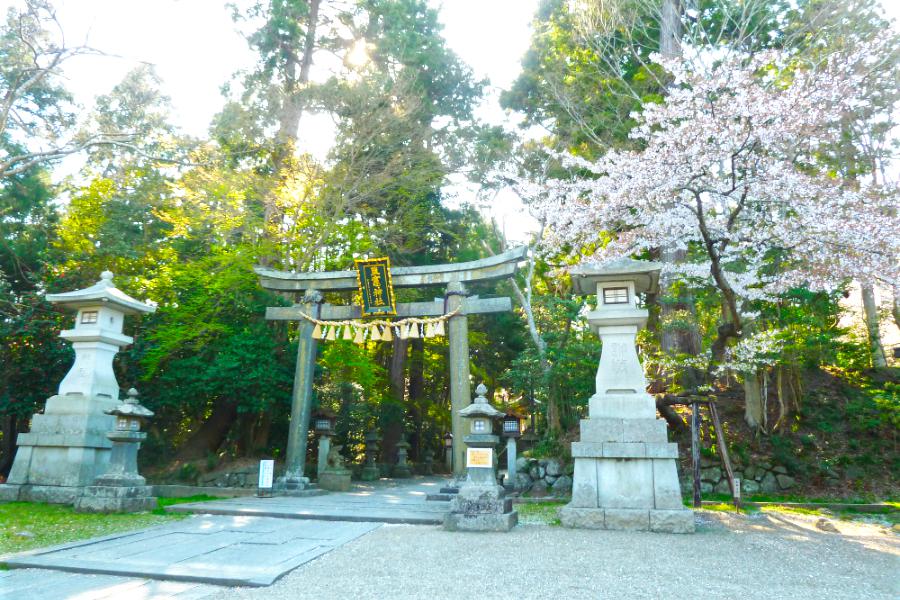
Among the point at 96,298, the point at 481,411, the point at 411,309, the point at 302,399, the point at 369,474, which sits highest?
the point at 411,309

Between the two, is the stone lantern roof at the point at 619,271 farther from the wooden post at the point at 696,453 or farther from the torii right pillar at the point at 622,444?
the wooden post at the point at 696,453

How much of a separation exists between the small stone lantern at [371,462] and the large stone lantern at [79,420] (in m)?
7.81

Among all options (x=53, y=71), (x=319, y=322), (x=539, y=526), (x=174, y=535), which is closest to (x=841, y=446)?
(x=539, y=526)

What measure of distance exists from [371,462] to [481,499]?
10.4 m

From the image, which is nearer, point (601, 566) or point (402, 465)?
point (601, 566)

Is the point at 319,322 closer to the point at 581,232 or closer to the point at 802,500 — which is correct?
the point at 581,232

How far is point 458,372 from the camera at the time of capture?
417 inches

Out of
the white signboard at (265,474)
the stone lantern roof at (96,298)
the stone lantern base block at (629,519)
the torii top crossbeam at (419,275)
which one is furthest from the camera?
the torii top crossbeam at (419,275)

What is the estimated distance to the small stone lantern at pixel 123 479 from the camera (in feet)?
25.3

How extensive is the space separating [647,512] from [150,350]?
10.2 metres

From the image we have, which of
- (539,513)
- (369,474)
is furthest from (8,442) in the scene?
(539,513)

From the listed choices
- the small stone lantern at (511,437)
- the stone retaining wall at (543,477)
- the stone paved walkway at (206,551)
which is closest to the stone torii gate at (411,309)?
the small stone lantern at (511,437)

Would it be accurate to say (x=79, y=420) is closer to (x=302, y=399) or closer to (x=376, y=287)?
(x=302, y=399)

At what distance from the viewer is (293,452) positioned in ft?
35.6
